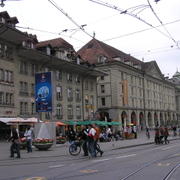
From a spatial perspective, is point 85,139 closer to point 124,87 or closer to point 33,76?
point 33,76

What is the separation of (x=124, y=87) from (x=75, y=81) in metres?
16.6

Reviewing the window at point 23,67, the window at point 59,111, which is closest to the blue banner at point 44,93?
the window at point 23,67

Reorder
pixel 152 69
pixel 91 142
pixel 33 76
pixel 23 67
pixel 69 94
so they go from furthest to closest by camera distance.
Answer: pixel 152 69 → pixel 69 94 → pixel 33 76 → pixel 23 67 → pixel 91 142

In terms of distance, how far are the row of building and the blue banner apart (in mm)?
1528

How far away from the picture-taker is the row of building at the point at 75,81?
4559cm

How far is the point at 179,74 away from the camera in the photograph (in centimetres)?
15650

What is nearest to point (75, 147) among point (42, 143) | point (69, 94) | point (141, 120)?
point (42, 143)

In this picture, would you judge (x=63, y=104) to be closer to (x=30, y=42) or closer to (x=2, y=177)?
(x=30, y=42)

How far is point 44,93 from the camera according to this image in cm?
2966

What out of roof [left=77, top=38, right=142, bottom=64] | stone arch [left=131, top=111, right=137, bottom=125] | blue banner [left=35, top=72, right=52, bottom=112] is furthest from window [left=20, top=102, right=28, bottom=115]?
stone arch [left=131, top=111, right=137, bottom=125]

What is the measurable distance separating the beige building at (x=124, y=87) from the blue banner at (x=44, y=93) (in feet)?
127

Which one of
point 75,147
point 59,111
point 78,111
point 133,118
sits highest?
point 78,111

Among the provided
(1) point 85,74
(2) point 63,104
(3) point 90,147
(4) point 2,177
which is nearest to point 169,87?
(1) point 85,74

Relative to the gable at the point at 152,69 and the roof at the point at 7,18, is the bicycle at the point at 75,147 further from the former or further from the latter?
the gable at the point at 152,69
